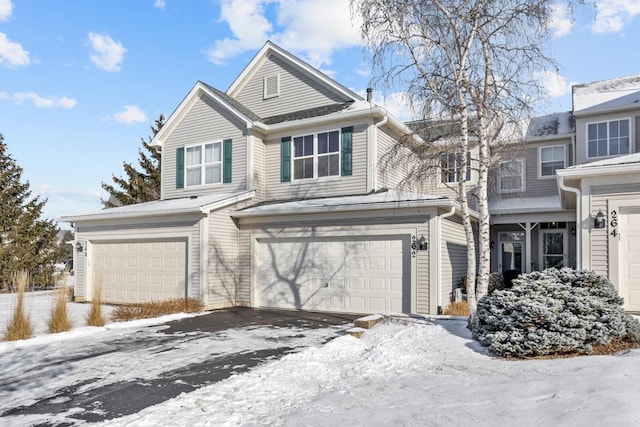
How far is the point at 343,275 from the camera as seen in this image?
1211 centimetres

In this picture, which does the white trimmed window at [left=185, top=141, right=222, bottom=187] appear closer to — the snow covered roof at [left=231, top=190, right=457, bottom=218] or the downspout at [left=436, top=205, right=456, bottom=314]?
the snow covered roof at [left=231, top=190, right=457, bottom=218]

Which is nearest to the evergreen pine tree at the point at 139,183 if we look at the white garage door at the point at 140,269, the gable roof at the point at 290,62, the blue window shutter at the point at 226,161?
the white garage door at the point at 140,269

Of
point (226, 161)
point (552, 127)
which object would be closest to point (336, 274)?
point (226, 161)

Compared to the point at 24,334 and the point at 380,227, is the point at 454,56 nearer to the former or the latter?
the point at 380,227

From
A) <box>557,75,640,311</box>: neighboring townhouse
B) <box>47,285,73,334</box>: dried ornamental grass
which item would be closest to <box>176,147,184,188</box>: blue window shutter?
<box>47,285,73,334</box>: dried ornamental grass

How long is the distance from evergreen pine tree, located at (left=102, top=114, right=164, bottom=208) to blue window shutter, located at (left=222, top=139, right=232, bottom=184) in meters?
14.0

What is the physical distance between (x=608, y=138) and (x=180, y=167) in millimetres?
14905

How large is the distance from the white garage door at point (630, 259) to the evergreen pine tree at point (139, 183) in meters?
24.6

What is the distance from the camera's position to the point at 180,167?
16203 millimetres

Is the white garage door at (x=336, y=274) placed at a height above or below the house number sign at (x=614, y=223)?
below

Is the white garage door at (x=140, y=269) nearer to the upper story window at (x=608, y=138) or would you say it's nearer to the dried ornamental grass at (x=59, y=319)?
the dried ornamental grass at (x=59, y=319)

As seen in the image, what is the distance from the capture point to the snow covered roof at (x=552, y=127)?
1593 cm

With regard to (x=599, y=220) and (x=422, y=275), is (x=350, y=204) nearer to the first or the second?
(x=422, y=275)

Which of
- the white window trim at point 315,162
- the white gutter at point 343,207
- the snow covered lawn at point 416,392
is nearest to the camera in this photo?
the snow covered lawn at point 416,392
